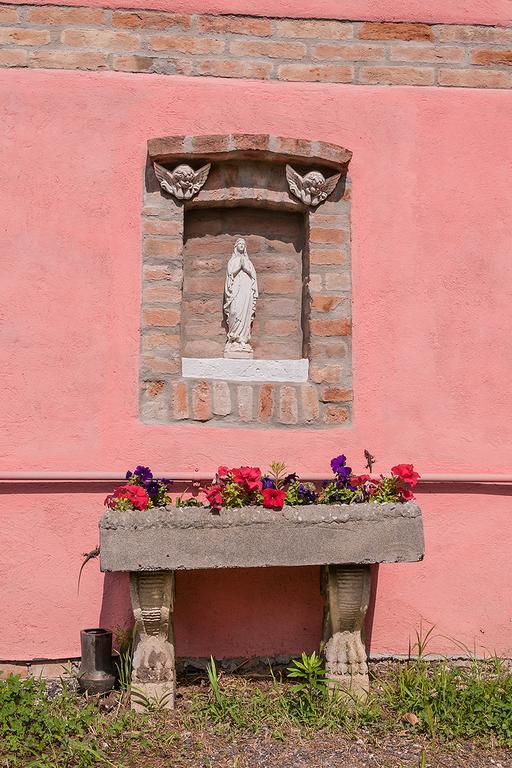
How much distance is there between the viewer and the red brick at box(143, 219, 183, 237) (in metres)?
4.86

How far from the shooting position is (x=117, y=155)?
487 cm

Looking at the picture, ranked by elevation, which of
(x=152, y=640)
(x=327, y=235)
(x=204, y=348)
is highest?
(x=327, y=235)

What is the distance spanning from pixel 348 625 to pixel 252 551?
2.06 ft

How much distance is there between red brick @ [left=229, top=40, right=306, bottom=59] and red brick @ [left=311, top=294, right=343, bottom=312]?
1355mm

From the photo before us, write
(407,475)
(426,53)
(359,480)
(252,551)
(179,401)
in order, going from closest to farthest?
(252,551), (407,475), (359,480), (179,401), (426,53)

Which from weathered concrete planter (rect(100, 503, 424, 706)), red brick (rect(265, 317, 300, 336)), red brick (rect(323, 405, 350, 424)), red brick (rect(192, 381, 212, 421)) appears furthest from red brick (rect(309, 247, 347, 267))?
weathered concrete planter (rect(100, 503, 424, 706))

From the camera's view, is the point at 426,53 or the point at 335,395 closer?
the point at 335,395

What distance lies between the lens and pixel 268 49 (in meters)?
4.99

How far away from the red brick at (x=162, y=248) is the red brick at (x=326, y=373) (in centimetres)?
97

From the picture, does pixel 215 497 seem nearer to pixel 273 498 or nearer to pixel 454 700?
pixel 273 498

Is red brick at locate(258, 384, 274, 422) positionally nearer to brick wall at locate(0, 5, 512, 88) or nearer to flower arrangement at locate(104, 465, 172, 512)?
flower arrangement at locate(104, 465, 172, 512)

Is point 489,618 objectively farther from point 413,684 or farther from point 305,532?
point 305,532

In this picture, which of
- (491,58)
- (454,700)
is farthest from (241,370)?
(491,58)

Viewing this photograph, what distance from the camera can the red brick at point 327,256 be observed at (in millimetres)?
4953
